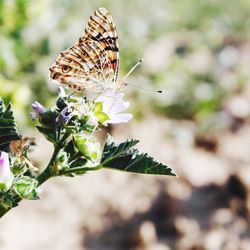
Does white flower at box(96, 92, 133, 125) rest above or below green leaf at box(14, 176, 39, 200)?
above

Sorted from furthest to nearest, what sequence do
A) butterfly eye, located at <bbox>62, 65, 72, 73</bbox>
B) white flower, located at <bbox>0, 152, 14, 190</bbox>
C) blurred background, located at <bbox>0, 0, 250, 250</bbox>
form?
1. blurred background, located at <bbox>0, 0, 250, 250</bbox>
2. butterfly eye, located at <bbox>62, 65, 72, 73</bbox>
3. white flower, located at <bbox>0, 152, 14, 190</bbox>

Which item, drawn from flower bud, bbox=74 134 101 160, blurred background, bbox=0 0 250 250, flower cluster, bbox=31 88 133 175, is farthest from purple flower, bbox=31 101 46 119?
blurred background, bbox=0 0 250 250

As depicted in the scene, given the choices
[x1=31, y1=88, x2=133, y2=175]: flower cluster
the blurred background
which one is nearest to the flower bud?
[x1=31, y1=88, x2=133, y2=175]: flower cluster

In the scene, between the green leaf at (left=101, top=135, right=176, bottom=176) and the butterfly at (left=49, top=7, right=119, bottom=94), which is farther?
the butterfly at (left=49, top=7, right=119, bottom=94)

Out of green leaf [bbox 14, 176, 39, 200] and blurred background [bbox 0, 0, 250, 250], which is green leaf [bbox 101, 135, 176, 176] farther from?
blurred background [bbox 0, 0, 250, 250]

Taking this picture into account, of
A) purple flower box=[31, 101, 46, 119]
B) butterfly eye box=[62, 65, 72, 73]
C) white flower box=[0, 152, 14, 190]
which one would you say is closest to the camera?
white flower box=[0, 152, 14, 190]

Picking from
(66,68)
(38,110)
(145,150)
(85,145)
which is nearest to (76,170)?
(85,145)

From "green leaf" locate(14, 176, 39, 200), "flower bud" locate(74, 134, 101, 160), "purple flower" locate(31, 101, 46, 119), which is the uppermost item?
"purple flower" locate(31, 101, 46, 119)
